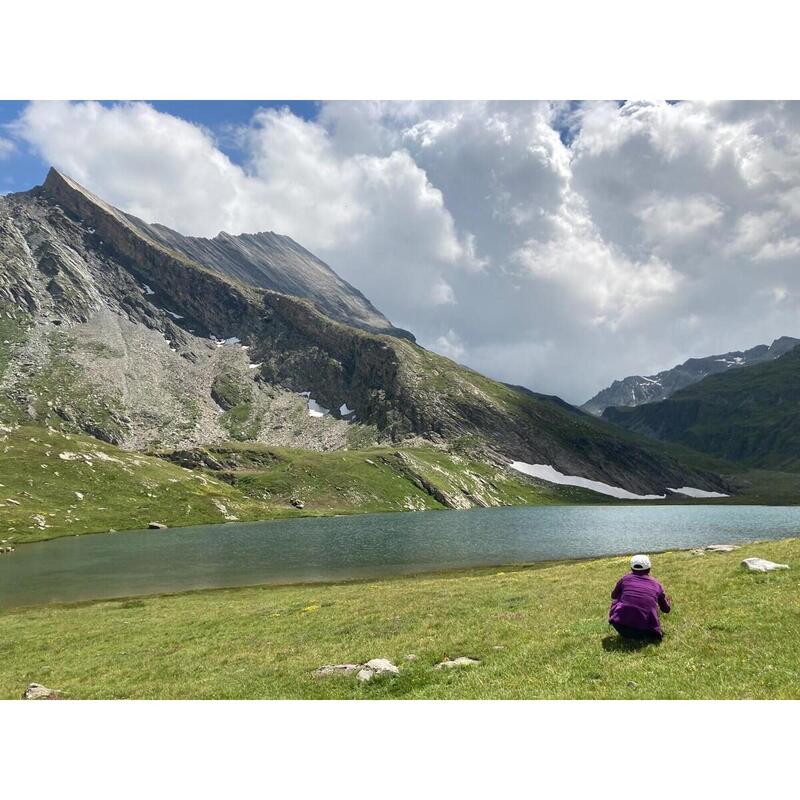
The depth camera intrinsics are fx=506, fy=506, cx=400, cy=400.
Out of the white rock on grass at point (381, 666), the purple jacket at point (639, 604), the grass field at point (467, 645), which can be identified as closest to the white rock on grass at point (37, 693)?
the grass field at point (467, 645)

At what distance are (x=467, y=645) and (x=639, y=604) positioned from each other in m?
7.18

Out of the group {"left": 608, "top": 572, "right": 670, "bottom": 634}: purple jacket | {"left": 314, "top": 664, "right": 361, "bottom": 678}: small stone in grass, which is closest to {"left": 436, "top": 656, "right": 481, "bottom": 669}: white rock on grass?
{"left": 314, "top": 664, "right": 361, "bottom": 678}: small stone in grass

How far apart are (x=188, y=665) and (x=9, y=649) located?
18.0 meters

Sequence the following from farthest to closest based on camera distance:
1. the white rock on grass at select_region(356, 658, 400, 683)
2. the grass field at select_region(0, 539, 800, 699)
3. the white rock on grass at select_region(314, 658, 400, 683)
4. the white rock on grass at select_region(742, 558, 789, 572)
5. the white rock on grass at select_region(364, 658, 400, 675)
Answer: the white rock on grass at select_region(742, 558, 789, 572), the white rock on grass at select_region(364, 658, 400, 675), the white rock on grass at select_region(314, 658, 400, 683), the white rock on grass at select_region(356, 658, 400, 683), the grass field at select_region(0, 539, 800, 699)

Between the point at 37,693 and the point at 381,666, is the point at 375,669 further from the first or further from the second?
the point at 37,693

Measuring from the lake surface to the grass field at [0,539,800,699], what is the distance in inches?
1299

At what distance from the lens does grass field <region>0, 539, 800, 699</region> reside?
1533 centimetres

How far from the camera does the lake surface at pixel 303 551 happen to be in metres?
70.6

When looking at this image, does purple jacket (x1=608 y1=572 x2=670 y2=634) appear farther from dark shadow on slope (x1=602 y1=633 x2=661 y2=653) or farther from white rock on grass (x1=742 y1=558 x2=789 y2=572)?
white rock on grass (x1=742 y1=558 x2=789 y2=572)

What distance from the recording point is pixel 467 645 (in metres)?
20.9

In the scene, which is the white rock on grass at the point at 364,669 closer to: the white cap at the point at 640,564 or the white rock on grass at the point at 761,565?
the white cap at the point at 640,564

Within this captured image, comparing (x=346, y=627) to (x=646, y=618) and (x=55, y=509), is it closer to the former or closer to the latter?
(x=646, y=618)

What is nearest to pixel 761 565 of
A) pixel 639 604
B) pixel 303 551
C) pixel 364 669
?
pixel 639 604

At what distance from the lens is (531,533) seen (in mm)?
114688
